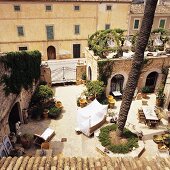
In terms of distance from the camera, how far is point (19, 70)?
14352 millimetres

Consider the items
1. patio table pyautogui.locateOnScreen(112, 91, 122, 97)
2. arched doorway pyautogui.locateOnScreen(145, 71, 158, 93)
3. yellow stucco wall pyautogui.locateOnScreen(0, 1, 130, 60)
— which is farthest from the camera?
yellow stucco wall pyautogui.locateOnScreen(0, 1, 130, 60)

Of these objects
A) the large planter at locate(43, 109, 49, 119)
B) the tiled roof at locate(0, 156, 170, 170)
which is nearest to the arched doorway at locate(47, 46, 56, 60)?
Answer: the large planter at locate(43, 109, 49, 119)

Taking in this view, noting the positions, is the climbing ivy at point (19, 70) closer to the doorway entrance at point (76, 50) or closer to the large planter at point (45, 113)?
the large planter at point (45, 113)

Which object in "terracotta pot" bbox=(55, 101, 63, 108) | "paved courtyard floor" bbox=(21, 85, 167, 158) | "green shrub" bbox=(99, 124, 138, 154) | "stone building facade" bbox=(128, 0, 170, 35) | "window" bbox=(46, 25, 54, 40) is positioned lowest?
"paved courtyard floor" bbox=(21, 85, 167, 158)

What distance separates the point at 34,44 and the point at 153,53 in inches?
624

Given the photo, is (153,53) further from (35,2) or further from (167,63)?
(35,2)

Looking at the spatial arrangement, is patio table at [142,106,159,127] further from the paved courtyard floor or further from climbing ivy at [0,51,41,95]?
climbing ivy at [0,51,41,95]

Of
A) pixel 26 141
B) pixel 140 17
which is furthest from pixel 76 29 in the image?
pixel 26 141

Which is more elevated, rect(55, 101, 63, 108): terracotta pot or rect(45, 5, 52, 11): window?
rect(45, 5, 52, 11): window

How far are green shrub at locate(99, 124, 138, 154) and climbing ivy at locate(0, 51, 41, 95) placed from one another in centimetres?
654

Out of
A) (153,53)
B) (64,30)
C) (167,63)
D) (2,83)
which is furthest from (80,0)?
(2,83)

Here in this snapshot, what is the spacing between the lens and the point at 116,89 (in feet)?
62.3

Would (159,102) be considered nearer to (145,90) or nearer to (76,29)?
(145,90)

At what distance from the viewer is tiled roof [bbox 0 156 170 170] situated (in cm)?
596
